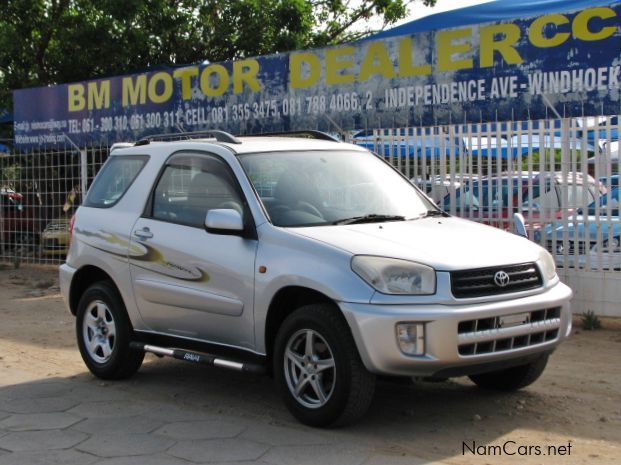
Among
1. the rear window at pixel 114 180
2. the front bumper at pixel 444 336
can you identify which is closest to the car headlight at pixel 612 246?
the front bumper at pixel 444 336

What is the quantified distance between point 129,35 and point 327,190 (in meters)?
12.9

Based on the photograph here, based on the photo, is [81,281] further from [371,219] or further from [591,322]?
[591,322]

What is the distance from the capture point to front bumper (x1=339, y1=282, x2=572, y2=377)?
493cm

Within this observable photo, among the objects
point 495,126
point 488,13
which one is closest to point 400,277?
point 495,126

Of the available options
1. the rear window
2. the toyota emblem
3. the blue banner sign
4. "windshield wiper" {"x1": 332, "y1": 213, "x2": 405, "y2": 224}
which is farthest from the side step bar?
the blue banner sign

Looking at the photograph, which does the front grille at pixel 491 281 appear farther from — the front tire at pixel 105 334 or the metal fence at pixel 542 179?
the metal fence at pixel 542 179

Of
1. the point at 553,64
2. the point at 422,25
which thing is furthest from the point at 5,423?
the point at 422,25

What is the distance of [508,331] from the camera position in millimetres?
5188

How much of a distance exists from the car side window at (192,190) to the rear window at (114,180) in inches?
16.5

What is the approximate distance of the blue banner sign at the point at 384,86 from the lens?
915 centimetres

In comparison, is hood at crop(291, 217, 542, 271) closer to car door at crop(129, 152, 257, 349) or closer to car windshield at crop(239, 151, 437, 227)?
car windshield at crop(239, 151, 437, 227)

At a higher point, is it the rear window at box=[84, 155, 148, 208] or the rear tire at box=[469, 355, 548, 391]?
the rear window at box=[84, 155, 148, 208]

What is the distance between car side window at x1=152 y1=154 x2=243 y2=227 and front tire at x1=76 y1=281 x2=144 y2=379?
810 mm

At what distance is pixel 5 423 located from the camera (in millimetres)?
5832
